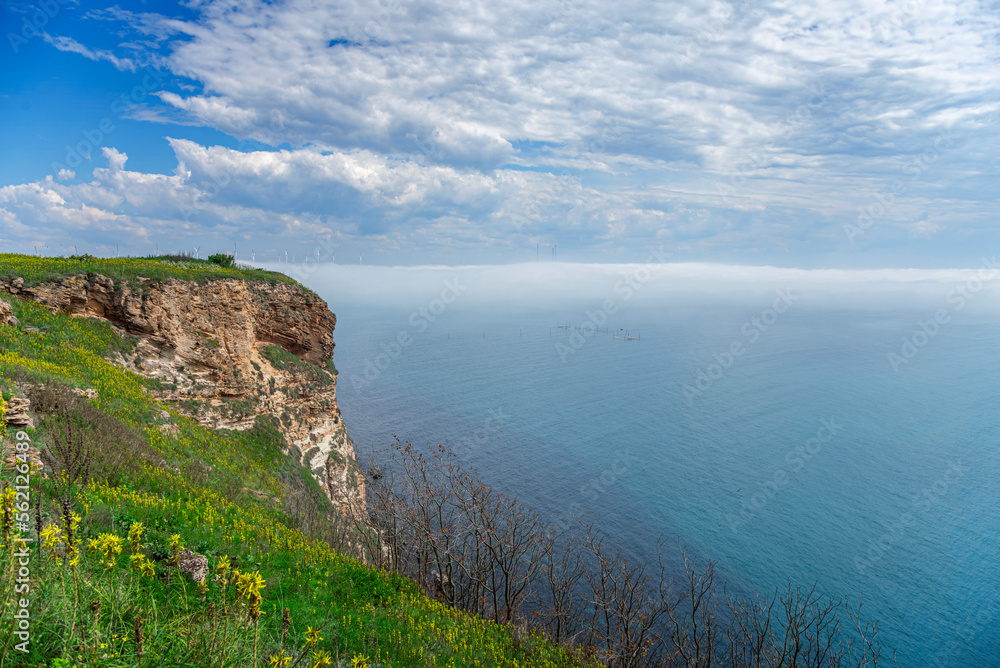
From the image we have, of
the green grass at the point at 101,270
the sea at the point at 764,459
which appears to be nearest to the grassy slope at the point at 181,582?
the green grass at the point at 101,270

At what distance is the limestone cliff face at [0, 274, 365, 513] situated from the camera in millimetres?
28359

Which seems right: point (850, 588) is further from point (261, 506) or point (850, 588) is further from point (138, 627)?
point (138, 627)

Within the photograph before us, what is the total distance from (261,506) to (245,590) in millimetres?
17500

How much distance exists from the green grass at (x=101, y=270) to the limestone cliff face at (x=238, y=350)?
16.7 inches

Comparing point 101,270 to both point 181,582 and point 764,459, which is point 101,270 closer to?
point 181,582

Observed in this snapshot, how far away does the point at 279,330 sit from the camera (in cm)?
4169

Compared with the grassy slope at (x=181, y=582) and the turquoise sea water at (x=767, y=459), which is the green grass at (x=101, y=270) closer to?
the grassy slope at (x=181, y=582)

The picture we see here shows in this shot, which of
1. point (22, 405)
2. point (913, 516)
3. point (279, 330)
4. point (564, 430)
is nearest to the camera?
point (22, 405)

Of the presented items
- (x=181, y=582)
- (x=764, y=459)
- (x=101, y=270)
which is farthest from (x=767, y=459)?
(x=101, y=270)

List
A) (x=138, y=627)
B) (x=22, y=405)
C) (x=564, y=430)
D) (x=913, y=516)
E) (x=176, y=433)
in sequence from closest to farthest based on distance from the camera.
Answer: (x=138, y=627) → (x=22, y=405) → (x=176, y=433) → (x=913, y=516) → (x=564, y=430)

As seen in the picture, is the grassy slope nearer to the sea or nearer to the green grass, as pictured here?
the green grass

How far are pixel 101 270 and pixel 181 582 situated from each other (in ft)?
93.3

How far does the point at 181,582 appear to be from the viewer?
8.09m

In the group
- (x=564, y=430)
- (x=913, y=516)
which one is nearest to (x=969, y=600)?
(x=913, y=516)
